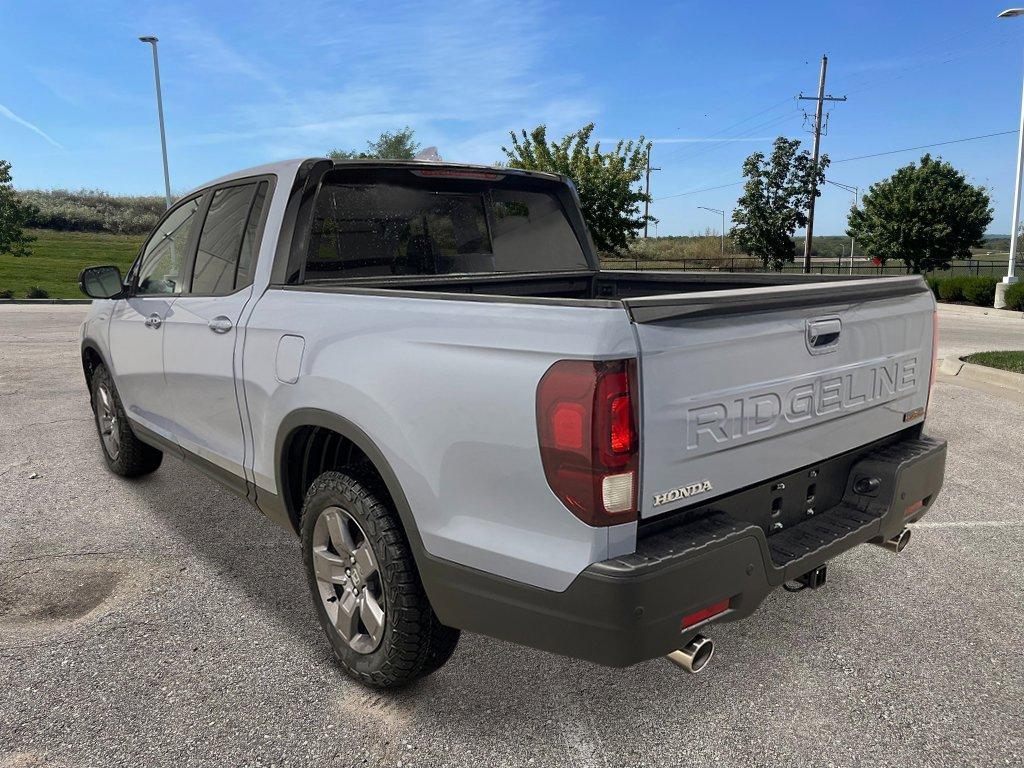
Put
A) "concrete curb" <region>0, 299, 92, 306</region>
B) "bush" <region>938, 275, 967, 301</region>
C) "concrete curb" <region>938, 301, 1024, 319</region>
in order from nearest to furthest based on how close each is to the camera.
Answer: "concrete curb" <region>938, 301, 1024, 319</region>
"bush" <region>938, 275, 967, 301</region>
"concrete curb" <region>0, 299, 92, 306</region>

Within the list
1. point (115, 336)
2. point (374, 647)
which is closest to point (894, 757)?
point (374, 647)

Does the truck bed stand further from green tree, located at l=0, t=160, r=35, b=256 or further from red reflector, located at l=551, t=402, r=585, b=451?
green tree, located at l=0, t=160, r=35, b=256

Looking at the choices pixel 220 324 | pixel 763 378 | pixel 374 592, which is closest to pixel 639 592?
pixel 763 378

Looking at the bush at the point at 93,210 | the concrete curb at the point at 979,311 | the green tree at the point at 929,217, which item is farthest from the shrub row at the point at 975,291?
the bush at the point at 93,210

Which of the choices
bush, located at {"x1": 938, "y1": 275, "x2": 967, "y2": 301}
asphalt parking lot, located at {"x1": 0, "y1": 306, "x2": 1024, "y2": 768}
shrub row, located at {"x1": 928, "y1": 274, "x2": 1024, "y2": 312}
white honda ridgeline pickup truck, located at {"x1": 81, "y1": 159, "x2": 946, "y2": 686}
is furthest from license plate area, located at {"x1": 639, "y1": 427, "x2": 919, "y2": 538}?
bush, located at {"x1": 938, "y1": 275, "x2": 967, "y2": 301}

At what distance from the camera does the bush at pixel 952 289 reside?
24.8 m

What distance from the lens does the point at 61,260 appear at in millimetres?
43031

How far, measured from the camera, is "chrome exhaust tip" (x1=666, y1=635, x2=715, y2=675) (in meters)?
2.26

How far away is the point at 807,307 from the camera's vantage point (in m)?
2.55

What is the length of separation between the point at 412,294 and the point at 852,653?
2239mm

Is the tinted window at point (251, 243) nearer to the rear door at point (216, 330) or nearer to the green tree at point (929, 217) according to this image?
the rear door at point (216, 330)

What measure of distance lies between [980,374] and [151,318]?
9373 millimetres

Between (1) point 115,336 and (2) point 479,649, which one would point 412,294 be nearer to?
(2) point 479,649

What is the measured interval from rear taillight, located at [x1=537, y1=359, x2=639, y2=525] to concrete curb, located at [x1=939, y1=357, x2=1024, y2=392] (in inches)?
338
